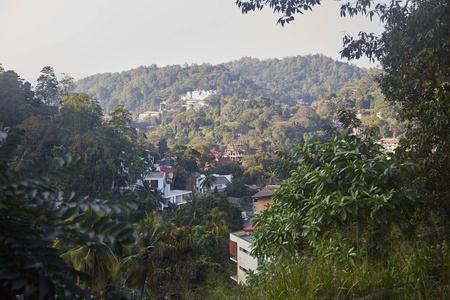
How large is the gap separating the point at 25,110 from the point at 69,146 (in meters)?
4.87

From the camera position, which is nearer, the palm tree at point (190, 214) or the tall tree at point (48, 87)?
the palm tree at point (190, 214)

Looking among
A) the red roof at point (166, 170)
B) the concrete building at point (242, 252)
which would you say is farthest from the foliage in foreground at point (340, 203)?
the red roof at point (166, 170)

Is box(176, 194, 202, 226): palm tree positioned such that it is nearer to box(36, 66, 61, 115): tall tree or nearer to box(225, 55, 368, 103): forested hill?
Result: box(36, 66, 61, 115): tall tree

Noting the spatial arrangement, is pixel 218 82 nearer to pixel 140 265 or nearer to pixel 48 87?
pixel 48 87

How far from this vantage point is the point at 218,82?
11106cm

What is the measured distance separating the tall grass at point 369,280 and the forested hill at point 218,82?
333 ft

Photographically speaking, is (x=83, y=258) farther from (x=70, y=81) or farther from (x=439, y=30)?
(x=70, y=81)

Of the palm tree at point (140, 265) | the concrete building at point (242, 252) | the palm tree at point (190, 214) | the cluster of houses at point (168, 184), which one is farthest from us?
the cluster of houses at point (168, 184)

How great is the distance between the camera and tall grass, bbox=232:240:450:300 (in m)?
2.41

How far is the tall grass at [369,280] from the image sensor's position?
2.41 m

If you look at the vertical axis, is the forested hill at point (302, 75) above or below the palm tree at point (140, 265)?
above

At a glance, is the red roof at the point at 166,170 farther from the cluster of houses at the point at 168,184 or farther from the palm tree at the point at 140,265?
the palm tree at the point at 140,265

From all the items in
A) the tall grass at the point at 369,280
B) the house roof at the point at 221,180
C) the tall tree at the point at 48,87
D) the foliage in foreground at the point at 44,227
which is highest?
the tall tree at the point at 48,87

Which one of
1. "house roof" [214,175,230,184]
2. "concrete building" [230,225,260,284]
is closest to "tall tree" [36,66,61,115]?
"house roof" [214,175,230,184]
